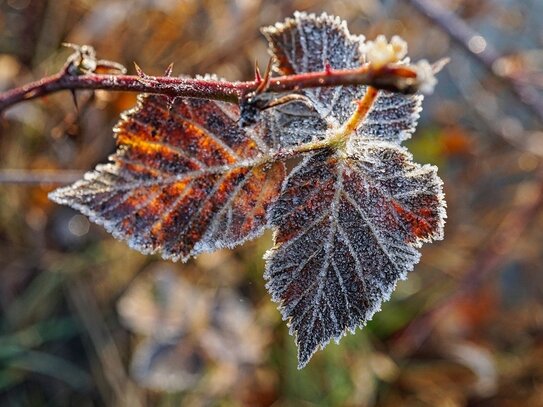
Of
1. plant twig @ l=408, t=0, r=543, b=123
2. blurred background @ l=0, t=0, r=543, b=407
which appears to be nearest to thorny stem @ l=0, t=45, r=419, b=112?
blurred background @ l=0, t=0, r=543, b=407

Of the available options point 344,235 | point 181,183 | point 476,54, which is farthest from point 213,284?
point 344,235

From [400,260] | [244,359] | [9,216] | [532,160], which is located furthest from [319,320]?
[532,160]

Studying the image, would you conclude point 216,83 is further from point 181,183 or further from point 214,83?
point 181,183

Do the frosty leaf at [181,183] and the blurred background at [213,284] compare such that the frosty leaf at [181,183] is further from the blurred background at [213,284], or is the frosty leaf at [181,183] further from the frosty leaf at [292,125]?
the blurred background at [213,284]

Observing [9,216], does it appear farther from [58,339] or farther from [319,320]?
[319,320]

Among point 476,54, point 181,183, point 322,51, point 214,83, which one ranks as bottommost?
point 181,183

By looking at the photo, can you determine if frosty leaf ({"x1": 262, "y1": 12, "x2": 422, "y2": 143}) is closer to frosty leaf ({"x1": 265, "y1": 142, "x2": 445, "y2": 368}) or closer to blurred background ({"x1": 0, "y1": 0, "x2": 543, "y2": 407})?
frosty leaf ({"x1": 265, "y1": 142, "x2": 445, "y2": 368})

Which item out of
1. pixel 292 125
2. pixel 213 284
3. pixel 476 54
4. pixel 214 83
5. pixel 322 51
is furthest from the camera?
pixel 213 284
